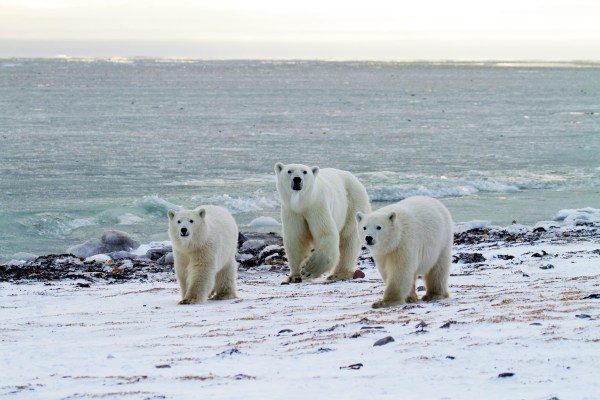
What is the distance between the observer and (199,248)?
26.9 ft

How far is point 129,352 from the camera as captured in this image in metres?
5.70

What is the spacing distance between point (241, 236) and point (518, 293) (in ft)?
21.7

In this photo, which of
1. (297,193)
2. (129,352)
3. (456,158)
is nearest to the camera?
(129,352)

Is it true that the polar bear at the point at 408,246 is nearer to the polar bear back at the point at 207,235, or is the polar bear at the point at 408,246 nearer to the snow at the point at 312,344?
the snow at the point at 312,344

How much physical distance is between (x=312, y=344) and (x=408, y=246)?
200 centimetres

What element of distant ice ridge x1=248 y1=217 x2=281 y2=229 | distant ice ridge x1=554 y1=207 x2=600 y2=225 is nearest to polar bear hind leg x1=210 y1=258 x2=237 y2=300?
distant ice ridge x1=248 y1=217 x2=281 y2=229

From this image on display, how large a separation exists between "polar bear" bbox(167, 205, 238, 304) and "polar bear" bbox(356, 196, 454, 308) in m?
1.47

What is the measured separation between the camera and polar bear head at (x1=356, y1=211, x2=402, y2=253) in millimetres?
7152

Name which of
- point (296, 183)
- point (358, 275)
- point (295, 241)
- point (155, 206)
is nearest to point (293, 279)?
point (295, 241)

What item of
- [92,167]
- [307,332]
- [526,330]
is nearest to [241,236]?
[307,332]

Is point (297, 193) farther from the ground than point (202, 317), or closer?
farther from the ground

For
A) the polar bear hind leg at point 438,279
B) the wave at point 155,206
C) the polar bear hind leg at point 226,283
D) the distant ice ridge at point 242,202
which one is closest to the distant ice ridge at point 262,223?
the distant ice ridge at point 242,202

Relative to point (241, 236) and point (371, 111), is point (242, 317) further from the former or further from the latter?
point (371, 111)

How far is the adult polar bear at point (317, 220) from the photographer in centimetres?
923
